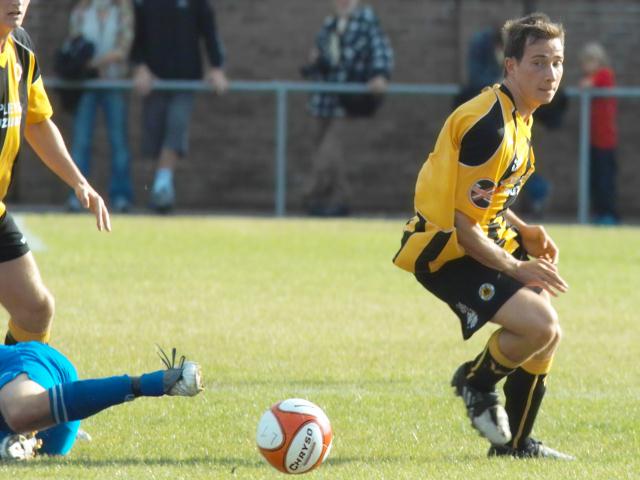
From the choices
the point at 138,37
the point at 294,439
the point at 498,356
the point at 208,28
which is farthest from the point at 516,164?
the point at 138,37

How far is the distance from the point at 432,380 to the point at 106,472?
9.46ft

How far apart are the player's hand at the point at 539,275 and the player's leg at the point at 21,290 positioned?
6.81 ft

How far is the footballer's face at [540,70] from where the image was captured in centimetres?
687

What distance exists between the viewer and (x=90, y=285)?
12.4 metres

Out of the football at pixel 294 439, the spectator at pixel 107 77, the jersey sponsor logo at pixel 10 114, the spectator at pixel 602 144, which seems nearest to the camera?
the football at pixel 294 439

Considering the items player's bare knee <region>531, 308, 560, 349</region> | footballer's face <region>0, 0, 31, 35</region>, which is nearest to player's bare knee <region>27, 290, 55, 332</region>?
footballer's face <region>0, 0, 31, 35</region>

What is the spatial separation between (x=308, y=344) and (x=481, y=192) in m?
3.39

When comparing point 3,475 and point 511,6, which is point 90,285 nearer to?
point 3,475

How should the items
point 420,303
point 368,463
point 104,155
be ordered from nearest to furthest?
point 368,463
point 420,303
point 104,155

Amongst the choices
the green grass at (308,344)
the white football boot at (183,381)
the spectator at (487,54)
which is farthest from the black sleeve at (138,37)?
the white football boot at (183,381)

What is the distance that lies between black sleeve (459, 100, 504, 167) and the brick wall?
41.1 feet

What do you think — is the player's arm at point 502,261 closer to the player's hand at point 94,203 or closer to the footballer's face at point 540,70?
the footballer's face at point 540,70

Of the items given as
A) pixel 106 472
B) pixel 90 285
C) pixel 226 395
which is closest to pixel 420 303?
pixel 90 285

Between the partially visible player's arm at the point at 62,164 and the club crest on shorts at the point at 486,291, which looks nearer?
the club crest on shorts at the point at 486,291
